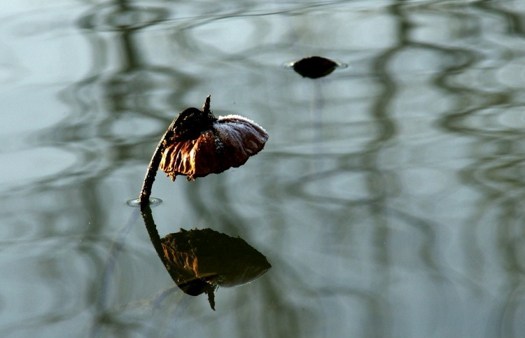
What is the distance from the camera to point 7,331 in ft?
5.44

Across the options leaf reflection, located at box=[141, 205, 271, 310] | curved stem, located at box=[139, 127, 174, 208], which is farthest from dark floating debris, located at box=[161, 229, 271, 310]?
curved stem, located at box=[139, 127, 174, 208]

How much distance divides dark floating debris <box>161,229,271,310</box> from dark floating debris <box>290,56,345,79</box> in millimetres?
865

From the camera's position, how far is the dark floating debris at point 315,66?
2674mm

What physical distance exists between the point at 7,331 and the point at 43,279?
0.60ft

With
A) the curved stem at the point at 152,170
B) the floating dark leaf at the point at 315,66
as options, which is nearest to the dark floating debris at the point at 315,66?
the floating dark leaf at the point at 315,66

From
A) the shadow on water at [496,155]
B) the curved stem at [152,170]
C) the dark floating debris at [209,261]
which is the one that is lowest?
the shadow on water at [496,155]

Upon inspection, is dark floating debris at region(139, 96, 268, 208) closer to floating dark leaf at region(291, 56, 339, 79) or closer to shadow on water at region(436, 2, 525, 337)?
shadow on water at region(436, 2, 525, 337)

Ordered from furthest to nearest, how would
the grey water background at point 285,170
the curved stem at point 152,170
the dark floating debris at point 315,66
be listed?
the dark floating debris at point 315,66 → the curved stem at point 152,170 → the grey water background at point 285,170

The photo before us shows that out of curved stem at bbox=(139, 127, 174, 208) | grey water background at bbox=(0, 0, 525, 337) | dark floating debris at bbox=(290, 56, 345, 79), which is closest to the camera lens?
grey water background at bbox=(0, 0, 525, 337)

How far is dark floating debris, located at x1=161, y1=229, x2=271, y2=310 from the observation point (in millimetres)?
1763

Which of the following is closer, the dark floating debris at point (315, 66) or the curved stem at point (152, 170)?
the curved stem at point (152, 170)

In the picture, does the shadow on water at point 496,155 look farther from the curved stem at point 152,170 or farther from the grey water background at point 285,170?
the curved stem at point 152,170

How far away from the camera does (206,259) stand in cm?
184

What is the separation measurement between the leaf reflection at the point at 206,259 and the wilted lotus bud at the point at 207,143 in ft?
0.55
